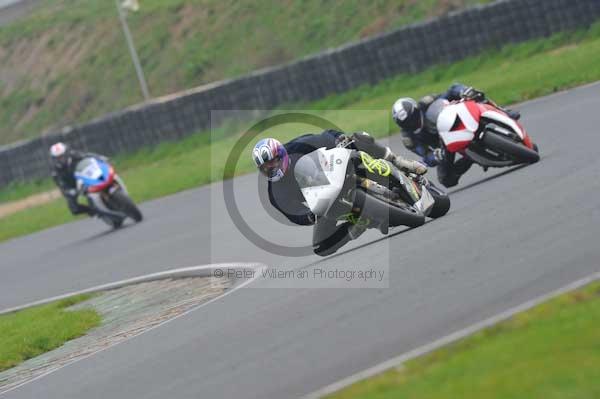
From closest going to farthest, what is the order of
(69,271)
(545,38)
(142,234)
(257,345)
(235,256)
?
(257,345) → (235,256) → (69,271) → (142,234) → (545,38)

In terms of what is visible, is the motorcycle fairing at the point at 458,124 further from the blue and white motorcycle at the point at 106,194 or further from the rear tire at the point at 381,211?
the blue and white motorcycle at the point at 106,194

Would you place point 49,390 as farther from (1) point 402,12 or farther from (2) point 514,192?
(1) point 402,12

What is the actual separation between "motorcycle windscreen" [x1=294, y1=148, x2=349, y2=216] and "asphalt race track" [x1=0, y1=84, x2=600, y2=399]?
596 millimetres

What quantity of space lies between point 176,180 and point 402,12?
9521 mm

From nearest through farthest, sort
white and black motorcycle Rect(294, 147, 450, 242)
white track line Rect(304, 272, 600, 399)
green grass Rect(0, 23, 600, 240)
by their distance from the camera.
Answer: white track line Rect(304, 272, 600, 399) < white and black motorcycle Rect(294, 147, 450, 242) < green grass Rect(0, 23, 600, 240)

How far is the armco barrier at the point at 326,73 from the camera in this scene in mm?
22859

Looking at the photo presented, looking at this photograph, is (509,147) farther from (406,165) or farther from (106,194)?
(106,194)

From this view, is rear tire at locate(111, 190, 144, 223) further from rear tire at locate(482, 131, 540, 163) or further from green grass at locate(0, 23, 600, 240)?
rear tire at locate(482, 131, 540, 163)

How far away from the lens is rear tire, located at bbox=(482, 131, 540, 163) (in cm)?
1163

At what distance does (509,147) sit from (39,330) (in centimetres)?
509

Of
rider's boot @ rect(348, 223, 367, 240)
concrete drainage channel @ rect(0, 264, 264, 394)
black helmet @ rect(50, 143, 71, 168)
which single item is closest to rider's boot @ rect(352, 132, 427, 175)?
rider's boot @ rect(348, 223, 367, 240)

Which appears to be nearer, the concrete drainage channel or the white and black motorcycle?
the concrete drainage channel

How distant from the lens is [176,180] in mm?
24375

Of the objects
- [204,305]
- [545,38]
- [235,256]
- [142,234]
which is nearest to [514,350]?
[204,305]
